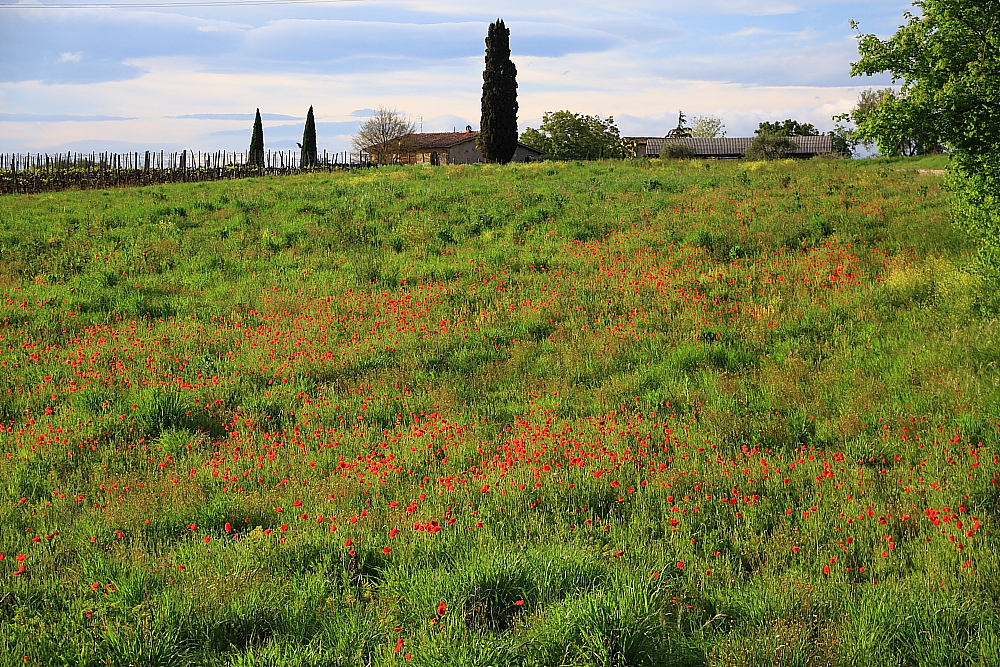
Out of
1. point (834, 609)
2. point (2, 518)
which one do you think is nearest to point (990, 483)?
point (834, 609)

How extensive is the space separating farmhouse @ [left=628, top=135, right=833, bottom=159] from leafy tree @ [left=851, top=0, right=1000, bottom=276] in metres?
56.5

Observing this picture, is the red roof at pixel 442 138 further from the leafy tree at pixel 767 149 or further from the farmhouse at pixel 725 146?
the leafy tree at pixel 767 149

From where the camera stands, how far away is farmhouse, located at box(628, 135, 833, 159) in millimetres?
67188

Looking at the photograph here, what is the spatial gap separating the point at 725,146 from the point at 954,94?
6594 centimetres

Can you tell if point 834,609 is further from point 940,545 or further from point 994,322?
point 994,322

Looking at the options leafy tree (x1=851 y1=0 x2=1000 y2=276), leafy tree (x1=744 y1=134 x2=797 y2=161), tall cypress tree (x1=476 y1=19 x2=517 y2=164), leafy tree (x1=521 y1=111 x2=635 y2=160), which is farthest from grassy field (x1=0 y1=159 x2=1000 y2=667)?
leafy tree (x1=521 y1=111 x2=635 y2=160)

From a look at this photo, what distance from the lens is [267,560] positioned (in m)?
5.23

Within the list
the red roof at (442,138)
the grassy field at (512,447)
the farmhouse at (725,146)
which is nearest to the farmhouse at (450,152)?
the red roof at (442,138)

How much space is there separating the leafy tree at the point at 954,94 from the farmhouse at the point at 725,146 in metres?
56.5

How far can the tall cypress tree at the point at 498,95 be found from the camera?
43406 millimetres

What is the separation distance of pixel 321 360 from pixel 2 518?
189 inches

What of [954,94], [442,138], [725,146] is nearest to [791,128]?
[725,146]

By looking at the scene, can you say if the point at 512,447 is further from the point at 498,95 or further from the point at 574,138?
the point at 574,138

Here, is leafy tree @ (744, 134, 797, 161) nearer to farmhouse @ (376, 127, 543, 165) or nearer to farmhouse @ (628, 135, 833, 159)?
farmhouse @ (628, 135, 833, 159)
